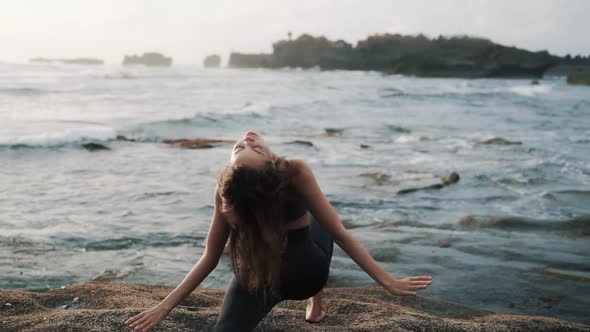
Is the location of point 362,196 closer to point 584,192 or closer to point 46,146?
point 584,192

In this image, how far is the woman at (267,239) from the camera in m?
2.48

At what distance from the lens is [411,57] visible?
8156 cm

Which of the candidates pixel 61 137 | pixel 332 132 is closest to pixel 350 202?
pixel 61 137

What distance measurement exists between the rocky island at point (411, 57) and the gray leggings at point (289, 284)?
78.3 metres

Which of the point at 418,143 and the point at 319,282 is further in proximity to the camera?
the point at 418,143

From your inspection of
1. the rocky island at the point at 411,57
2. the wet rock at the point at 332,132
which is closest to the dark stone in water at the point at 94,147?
the wet rock at the point at 332,132

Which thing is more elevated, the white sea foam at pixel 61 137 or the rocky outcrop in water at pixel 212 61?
the rocky outcrop in water at pixel 212 61

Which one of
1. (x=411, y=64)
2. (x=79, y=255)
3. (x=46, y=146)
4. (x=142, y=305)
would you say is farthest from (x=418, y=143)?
(x=411, y=64)

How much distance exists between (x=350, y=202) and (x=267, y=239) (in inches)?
222

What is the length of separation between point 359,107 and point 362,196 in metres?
19.8

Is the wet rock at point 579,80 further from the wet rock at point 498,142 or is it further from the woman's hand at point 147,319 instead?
the woman's hand at point 147,319

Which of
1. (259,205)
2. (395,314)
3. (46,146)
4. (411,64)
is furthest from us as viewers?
(411,64)

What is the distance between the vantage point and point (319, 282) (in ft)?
9.72

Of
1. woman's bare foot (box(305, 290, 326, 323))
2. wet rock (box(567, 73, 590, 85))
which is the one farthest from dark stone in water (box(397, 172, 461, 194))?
wet rock (box(567, 73, 590, 85))
